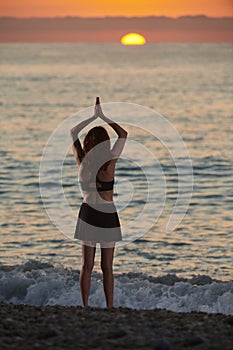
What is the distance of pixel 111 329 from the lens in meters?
7.65

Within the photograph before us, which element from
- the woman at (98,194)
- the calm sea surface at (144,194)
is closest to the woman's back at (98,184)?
the woman at (98,194)

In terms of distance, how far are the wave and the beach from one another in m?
3.72

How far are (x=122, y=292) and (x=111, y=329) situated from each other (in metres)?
5.80

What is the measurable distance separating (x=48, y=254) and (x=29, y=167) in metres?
12.8

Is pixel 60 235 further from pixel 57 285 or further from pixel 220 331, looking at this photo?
pixel 220 331

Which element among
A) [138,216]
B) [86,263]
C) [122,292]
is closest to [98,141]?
[86,263]

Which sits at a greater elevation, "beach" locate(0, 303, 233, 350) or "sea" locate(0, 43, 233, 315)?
"sea" locate(0, 43, 233, 315)

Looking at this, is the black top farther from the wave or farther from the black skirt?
the wave

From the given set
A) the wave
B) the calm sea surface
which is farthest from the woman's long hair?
the calm sea surface

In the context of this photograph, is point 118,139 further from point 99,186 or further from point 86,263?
point 86,263

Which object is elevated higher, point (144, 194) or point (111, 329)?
point (144, 194)

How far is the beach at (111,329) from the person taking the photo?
7.26m

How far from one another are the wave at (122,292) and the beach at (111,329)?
146 inches

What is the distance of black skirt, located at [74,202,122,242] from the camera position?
875 centimetres
